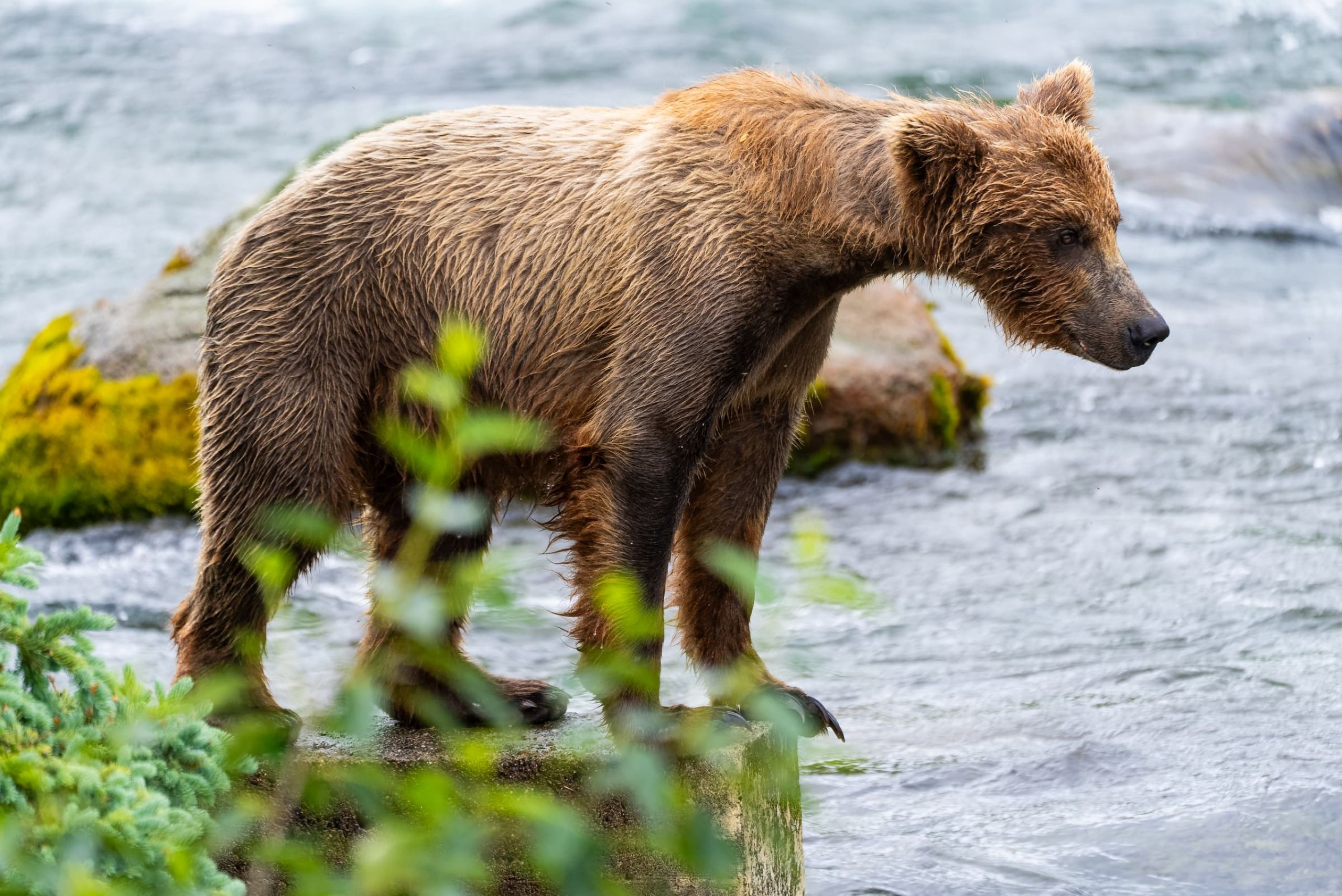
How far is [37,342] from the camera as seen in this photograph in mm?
9547

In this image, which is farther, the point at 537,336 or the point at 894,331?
the point at 894,331

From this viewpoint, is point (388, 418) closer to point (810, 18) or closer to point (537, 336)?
point (537, 336)

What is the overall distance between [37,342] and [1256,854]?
7.22 metres

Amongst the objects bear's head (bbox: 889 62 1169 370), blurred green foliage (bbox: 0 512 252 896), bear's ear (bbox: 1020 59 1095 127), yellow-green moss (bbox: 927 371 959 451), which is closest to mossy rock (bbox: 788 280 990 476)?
yellow-green moss (bbox: 927 371 959 451)

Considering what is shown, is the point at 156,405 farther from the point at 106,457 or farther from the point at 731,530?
the point at 731,530

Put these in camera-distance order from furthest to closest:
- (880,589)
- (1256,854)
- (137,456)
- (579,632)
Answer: (137,456), (880,589), (1256,854), (579,632)

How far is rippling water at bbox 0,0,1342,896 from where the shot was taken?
6.08 m

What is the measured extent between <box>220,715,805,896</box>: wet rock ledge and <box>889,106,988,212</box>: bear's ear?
1578 mm

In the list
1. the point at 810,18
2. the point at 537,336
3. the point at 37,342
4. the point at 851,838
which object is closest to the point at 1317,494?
the point at 851,838

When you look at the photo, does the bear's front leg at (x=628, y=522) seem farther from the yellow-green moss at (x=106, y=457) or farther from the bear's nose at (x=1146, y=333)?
the yellow-green moss at (x=106, y=457)

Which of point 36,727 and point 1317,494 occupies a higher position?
point 36,727

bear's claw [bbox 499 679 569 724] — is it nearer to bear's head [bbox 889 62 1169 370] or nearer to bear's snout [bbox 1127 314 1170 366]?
bear's head [bbox 889 62 1169 370]

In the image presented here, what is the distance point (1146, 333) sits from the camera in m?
4.51

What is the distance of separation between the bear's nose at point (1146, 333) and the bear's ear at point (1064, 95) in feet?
2.22
